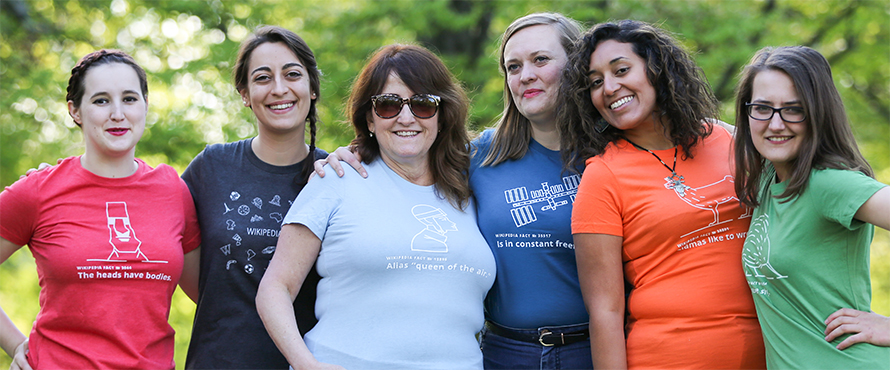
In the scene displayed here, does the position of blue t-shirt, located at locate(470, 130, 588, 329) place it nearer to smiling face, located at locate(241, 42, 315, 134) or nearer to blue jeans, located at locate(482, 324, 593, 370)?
blue jeans, located at locate(482, 324, 593, 370)

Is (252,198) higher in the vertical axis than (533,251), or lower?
higher

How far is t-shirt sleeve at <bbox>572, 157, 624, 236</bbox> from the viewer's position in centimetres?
264

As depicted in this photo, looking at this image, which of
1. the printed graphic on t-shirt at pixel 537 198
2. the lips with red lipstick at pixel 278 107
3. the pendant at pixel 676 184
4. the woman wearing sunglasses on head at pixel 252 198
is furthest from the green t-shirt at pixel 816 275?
the lips with red lipstick at pixel 278 107

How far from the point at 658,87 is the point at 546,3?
19.1 feet

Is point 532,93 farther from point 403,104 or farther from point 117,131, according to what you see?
point 117,131

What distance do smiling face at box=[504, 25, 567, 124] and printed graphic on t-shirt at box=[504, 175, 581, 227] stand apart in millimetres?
379

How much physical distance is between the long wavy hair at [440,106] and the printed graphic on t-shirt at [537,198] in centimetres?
23

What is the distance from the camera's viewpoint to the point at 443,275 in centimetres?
268

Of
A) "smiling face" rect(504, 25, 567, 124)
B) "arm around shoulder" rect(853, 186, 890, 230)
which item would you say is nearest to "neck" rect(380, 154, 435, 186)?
"smiling face" rect(504, 25, 567, 124)

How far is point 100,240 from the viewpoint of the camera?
2.79 m

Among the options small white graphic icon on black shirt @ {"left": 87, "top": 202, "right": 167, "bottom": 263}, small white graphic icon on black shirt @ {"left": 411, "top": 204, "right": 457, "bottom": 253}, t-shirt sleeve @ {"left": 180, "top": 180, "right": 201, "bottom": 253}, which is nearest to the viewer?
small white graphic icon on black shirt @ {"left": 411, "top": 204, "right": 457, "bottom": 253}

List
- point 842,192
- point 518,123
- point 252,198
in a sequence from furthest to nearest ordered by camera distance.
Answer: point 518,123 < point 252,198 < point 842,192

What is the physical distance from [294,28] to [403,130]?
710 cm

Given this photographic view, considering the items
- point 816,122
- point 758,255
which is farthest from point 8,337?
point 816,122
